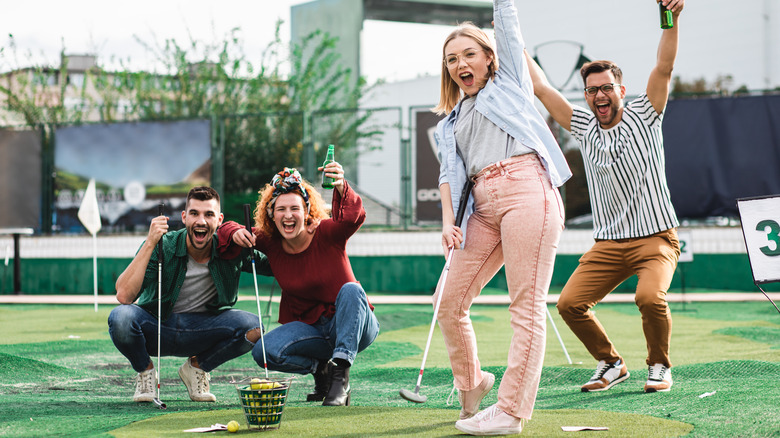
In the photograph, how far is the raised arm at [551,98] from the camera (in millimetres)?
4273

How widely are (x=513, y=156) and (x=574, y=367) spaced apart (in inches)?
97.5

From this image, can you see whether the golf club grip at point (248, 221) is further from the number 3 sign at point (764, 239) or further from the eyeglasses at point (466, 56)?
the number 3 sign at point (764, 239)

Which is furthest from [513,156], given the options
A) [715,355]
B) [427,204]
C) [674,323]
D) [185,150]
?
[185,150]

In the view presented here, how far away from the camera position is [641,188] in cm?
445

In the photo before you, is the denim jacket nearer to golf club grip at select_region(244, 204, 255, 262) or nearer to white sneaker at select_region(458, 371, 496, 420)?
white sneaker at select_region(458, 371, 496, 420)

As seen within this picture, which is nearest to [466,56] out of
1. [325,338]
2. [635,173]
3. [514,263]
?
[514,263]

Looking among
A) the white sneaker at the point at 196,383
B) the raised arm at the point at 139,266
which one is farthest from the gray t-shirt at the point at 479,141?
the white sneaker at the point at 196,383

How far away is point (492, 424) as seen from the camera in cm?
312

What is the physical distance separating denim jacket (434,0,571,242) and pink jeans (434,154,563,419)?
64 millimetres

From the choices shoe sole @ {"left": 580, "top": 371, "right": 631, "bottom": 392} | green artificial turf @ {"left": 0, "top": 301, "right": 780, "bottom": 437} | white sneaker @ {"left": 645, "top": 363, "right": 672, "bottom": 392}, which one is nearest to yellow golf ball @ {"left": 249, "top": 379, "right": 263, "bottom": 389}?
green artificial turf @ {"left": 0, "top": 301, "right": 780, "bottom": 437}

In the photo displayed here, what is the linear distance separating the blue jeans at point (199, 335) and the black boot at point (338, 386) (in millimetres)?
642

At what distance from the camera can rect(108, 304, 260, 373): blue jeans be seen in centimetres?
440

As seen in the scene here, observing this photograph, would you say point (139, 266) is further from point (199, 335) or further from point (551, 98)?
point (551, 98)

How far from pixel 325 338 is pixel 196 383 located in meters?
0.77
